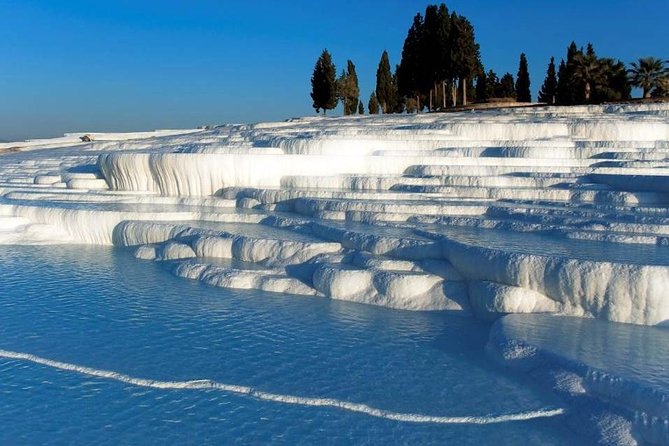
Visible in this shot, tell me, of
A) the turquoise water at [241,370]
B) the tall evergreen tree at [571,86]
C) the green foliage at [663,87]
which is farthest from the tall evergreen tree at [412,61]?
the turquoise water at [241,370]

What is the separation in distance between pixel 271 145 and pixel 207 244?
17.9 feet

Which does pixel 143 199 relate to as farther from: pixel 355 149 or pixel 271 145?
pixel 355 149

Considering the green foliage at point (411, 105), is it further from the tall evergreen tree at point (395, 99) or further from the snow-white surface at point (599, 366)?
the snow-white surface at point (599, 366)

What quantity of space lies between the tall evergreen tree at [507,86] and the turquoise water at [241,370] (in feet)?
152

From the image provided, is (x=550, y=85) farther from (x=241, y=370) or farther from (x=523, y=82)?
(x=241, y=370)

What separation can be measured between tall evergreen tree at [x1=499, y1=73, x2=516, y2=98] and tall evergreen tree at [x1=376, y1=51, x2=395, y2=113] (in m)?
11.9

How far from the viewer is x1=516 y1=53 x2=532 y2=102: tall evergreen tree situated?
41.3 meters

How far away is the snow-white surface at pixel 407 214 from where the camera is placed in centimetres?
541

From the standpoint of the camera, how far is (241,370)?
14.2 ft

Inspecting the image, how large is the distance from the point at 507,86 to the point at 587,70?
19.6m

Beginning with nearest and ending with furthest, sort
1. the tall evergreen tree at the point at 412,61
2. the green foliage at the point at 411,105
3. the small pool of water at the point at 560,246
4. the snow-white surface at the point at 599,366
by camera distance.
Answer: the snow-white surface at the point at 599,366 → the small pool of water at the point at 560,246 → the tall evergreen tree at the point at 412,61 → the green foliage at the point at 411,105

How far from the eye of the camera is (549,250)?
18.6ft

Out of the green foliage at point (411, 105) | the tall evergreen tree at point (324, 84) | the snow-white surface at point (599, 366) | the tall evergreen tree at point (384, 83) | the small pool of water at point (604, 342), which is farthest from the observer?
the green foliage at point (411, 105)

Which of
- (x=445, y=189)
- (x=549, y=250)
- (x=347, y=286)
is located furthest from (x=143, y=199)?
(x=549, y=250)
